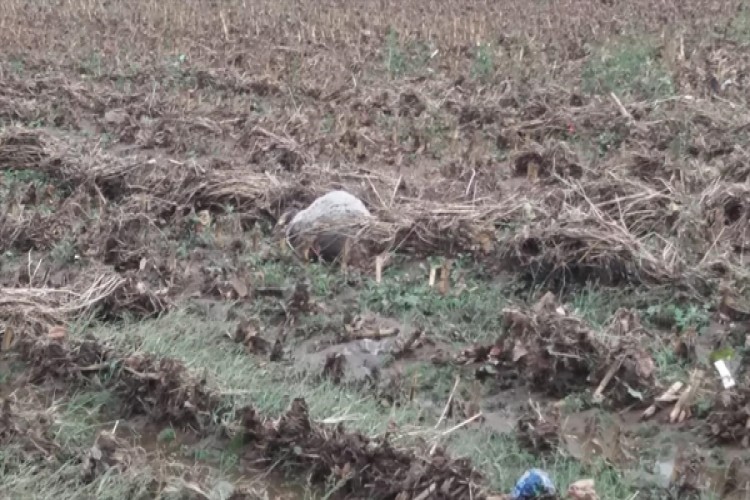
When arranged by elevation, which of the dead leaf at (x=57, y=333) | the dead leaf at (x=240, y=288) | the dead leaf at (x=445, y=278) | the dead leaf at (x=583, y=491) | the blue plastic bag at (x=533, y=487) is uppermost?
the dead leaf at (x=583, y=491)

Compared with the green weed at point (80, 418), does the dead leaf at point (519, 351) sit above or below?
above

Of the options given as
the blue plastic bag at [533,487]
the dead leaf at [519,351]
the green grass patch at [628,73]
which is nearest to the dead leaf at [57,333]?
the dead leaf at [519,351]

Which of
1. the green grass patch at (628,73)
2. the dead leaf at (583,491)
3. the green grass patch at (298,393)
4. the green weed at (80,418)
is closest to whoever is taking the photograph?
the dead leaf at (583,491)

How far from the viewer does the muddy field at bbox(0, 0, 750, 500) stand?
3287mm

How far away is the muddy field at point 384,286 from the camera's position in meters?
3.29

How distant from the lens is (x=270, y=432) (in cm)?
336

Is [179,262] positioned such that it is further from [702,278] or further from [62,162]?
[702,278]

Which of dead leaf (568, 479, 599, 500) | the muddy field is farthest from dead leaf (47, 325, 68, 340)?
dead leaf (568, 479, 599, 500)

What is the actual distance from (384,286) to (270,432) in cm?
150

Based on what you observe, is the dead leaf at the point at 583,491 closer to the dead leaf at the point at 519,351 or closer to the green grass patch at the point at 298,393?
the green grass patch at the point at 298,393

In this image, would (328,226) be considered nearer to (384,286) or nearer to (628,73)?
(384,286)

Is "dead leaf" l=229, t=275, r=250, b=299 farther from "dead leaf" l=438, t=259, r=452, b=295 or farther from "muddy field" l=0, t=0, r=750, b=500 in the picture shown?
"dead leaf" l=438, t=259, r=452, b=295

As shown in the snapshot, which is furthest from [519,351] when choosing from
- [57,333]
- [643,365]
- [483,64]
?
[483,64]

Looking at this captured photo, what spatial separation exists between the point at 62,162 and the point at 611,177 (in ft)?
12.2
